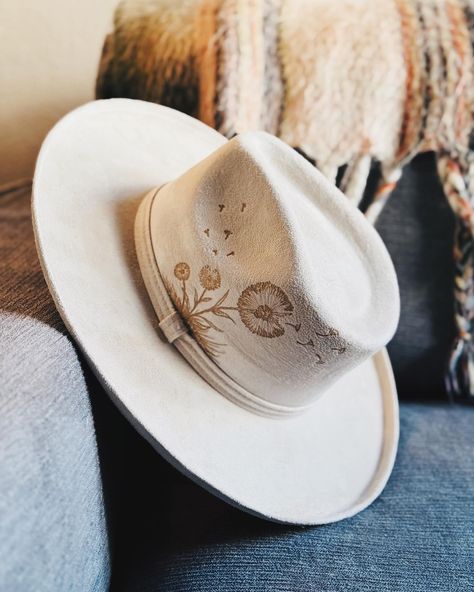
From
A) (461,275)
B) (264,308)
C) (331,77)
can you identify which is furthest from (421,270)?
(264,308)

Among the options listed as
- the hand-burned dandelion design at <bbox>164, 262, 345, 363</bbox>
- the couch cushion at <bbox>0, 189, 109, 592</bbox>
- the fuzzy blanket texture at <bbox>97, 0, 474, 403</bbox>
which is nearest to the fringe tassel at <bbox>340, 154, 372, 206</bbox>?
the fuzzy blanket texture at <bbox>97, 0, 474, 403</bbox>

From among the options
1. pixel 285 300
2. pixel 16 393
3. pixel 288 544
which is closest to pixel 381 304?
pixel 285 300

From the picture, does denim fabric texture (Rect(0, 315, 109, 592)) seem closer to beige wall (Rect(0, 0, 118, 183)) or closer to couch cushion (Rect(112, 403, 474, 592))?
couch cushion (Rect(112, 403, 474, 592))

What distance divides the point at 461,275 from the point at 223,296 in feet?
1.59

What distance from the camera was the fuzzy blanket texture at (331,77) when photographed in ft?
2.61

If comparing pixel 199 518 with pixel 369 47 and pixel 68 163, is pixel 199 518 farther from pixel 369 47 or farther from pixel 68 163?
pixel 369 47

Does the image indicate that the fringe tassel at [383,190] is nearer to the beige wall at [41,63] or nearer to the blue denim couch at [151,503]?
the blue denim couch at [151,503]

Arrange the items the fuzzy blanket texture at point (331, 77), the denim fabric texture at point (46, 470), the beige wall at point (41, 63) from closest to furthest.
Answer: the denim fabric texture at point (46, 470), the fuzzy blanket texture at point (331, 77), the beige wall at point (41, 63)

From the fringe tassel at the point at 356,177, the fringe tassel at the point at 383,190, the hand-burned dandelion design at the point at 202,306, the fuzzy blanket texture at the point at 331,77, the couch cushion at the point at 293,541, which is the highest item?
the fuzzy blanket texture at the point at 331,77

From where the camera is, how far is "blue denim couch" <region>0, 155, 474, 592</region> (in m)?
0.41

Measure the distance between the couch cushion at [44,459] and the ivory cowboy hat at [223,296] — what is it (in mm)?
34

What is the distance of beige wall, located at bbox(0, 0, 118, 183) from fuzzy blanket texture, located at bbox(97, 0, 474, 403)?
0.52ft

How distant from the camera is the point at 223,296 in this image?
1.79 ft

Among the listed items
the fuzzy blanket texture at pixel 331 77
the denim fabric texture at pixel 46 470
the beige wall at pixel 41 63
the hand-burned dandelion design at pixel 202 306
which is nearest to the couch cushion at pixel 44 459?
the denim fabric texture at pixel 46 470
